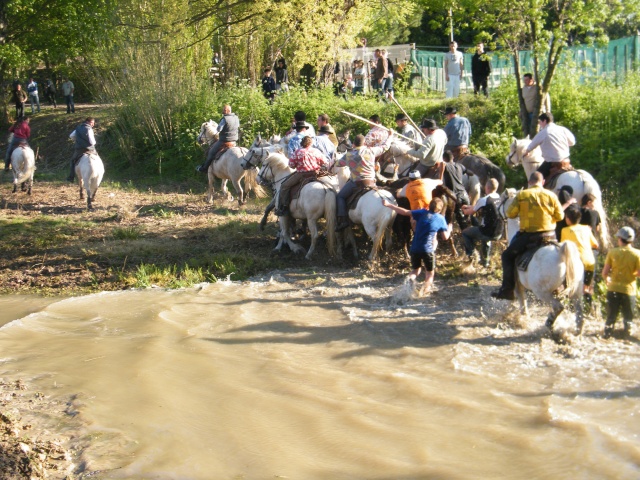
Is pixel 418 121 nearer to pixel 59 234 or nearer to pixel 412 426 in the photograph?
pixel 59 234

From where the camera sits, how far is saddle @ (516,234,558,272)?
9.19 metres

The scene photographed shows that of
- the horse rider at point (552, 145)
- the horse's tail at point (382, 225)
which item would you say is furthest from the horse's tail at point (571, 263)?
the horse's tail at point (382, 225)

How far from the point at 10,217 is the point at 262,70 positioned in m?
13.0

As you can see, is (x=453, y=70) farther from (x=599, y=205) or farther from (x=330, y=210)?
(x=599, y=205)

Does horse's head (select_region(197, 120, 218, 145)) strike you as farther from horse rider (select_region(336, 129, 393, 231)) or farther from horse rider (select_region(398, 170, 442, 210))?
A: horse rider (select_region(398, 170, 442, 210))

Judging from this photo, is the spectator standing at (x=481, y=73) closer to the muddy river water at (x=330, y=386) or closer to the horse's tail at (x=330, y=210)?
the horse's tail at (x=330, y=210)

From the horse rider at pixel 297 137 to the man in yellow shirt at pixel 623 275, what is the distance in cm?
653

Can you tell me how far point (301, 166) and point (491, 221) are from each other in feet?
→ 11.9

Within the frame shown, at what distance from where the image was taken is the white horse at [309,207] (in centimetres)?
1318

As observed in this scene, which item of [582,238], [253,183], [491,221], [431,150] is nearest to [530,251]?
[582,238]

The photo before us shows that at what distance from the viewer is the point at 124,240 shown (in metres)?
15.1

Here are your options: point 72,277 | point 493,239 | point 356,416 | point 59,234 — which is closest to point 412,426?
point 356,416

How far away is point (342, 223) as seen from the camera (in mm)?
13125

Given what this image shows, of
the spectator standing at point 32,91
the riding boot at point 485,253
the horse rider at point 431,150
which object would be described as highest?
the spectator standing at point 32,91
